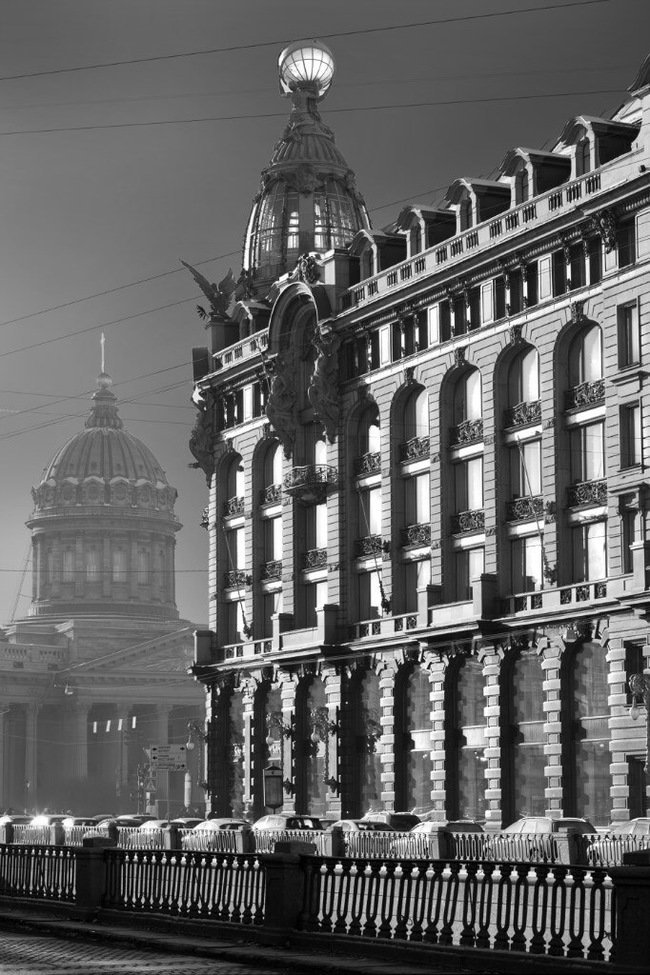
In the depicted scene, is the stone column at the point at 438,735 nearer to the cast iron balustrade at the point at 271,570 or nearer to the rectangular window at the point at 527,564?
the rectangular window at the point at 527,564

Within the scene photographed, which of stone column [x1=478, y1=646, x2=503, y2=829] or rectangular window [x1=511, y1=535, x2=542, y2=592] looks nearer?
stone column [x1=478, y1=646, x2=503, y2=829]

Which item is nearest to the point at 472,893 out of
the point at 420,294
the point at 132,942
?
the point at 132,942

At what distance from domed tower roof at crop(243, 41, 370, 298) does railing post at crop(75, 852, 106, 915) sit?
63.3 metres

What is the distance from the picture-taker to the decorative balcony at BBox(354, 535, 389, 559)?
81625mm

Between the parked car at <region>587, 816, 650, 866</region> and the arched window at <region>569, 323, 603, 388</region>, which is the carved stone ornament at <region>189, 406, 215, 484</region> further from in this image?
the parked car at <region>587, 816, 650, 866</region>

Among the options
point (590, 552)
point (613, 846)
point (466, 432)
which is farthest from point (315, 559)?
point (613, 846)

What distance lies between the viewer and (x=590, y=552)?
225ft

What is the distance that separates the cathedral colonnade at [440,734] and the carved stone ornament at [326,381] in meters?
11.0

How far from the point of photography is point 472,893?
2673cm

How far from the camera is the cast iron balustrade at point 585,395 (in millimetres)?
68438

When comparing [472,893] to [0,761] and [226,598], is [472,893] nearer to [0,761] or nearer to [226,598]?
[226,598]

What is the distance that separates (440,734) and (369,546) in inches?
427

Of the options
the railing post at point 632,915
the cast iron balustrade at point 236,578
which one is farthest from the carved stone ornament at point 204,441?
the railing post at point 632,915

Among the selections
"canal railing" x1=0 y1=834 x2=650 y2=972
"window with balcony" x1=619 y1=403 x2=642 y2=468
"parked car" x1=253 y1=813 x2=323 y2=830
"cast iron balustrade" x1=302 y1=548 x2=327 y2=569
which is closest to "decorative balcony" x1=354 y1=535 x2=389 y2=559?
"cast iron balustrade" x1=302 y1=548 x2=327 y2=569
